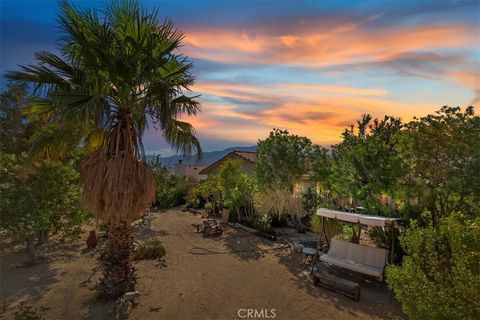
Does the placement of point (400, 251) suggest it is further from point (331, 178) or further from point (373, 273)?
point (331, 178)

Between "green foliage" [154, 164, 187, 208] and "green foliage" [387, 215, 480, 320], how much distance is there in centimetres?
2664

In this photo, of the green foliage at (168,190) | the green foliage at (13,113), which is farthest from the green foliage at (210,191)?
the green foliage at (13,113)

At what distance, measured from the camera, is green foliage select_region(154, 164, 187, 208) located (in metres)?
31.0

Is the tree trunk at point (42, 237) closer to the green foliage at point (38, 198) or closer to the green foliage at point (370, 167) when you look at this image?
the green foliage at point (38, 198)

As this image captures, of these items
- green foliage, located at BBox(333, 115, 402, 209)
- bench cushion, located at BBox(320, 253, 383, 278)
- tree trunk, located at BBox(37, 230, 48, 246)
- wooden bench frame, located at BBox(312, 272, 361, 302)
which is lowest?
tree trunk, located at BBox(37, 230, 48, 246)

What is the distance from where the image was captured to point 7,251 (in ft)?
46.3

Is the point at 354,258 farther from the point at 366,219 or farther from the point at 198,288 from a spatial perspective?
the point at 198,288

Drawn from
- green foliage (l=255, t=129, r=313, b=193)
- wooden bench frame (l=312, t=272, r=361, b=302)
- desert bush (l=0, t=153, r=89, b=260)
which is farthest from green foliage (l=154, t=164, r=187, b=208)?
wooden bench frame (l=312, t=272, r=361, b=302)

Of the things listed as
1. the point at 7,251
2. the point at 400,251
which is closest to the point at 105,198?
the point at 7,251

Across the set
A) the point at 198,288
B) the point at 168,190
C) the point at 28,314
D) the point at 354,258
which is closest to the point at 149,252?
the point at 198,288

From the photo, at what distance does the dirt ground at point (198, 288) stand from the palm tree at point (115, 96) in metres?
1.12

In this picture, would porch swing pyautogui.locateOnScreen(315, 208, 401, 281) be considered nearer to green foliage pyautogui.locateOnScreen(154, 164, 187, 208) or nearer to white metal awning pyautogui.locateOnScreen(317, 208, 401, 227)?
white metal awning pyautogui.locateOnScreen(317, 208, 401, 227)

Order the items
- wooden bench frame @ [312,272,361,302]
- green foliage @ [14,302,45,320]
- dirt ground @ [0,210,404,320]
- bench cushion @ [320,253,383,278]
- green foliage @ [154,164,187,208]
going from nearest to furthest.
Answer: green foliage @ [14,302,45,320]
dirt ground @ [0,210,404,320]
wooden bench frame @ [312,272,361,302]
bench cushion @ [320,253,383,278]
green foliage @ [154,164,187,208]

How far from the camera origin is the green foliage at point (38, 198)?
11.0 m
